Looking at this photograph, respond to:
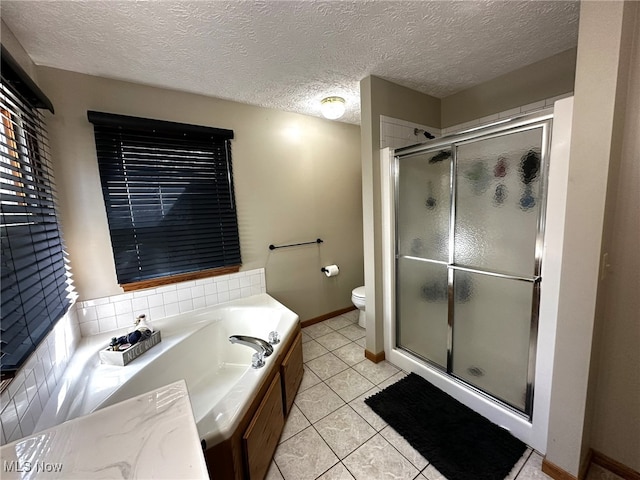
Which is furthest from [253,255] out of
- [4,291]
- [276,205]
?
[4,291]

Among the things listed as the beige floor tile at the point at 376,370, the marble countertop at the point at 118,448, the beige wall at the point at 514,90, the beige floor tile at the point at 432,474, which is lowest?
the beige floor tile at the point at 432,474

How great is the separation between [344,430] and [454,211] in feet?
5.05

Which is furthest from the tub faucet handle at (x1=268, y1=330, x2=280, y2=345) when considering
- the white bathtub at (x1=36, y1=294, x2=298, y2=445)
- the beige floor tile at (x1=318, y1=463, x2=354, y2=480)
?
the beige floor tile at (x1=318, y1=463, x2=354, y2=480)

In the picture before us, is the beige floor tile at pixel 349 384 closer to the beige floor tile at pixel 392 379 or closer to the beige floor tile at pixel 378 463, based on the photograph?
the beige floor tile at pixel 392 379

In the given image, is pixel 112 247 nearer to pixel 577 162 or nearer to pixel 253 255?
pixel 253 255

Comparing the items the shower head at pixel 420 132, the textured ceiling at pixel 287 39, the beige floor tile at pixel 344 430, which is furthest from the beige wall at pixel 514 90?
the beige floor tile at pixel 344 430

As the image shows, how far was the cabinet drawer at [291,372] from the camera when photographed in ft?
5.56

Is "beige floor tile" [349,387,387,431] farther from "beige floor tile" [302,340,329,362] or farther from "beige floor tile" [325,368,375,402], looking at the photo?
"beige floor tile" [302,340,329,362]

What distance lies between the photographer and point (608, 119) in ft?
3.22

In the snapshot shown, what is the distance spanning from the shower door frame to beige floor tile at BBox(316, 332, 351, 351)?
734 millimetres

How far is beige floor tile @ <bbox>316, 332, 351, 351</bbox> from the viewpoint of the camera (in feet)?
8.38

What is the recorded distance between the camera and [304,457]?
144 centimetres

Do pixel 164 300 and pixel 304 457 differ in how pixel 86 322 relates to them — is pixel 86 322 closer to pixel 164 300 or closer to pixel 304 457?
pixel 164 300

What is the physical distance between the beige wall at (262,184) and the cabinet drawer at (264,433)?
128cm
